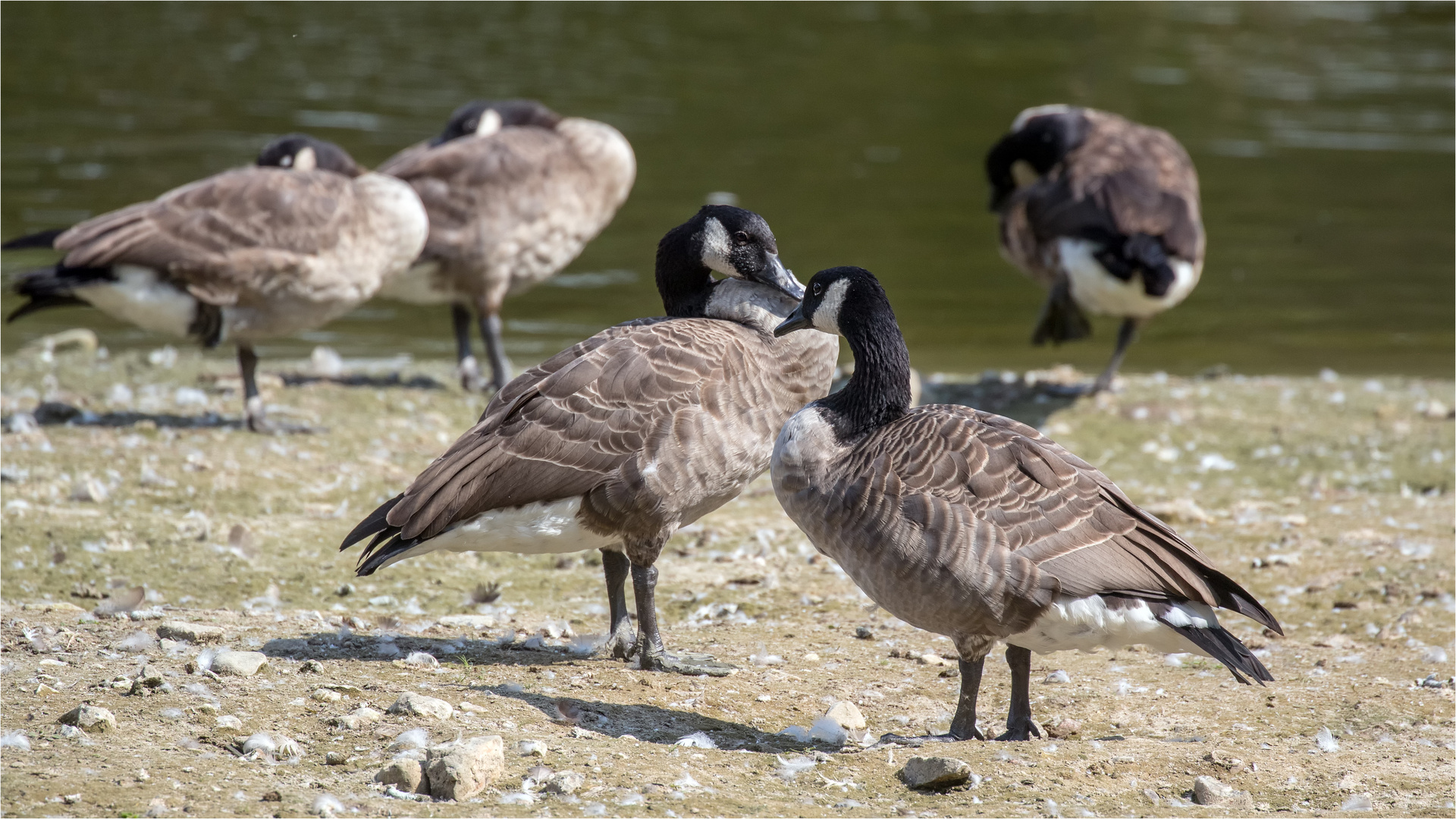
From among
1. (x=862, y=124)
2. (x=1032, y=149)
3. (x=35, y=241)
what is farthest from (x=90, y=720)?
(x=862, y=124)

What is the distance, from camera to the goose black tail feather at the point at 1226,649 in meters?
4.43

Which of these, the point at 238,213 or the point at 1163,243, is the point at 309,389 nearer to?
the point at 238,213

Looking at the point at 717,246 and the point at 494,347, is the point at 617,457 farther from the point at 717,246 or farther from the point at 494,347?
the point at 494,347

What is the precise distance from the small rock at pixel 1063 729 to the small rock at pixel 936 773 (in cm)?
83

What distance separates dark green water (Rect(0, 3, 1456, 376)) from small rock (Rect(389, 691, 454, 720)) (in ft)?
25.8

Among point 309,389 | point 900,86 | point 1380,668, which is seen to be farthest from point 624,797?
point 900,86

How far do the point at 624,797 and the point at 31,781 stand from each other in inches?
64.0

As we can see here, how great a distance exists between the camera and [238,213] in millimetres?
8578

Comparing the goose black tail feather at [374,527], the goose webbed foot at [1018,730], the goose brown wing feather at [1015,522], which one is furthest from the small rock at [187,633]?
the goose webbed foot at [1018,730]

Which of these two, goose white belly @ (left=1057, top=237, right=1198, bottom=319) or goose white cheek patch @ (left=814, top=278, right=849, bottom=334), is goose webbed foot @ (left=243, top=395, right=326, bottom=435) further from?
goose white belly @ (left=1057, top=237, right=1198, bottom=319)

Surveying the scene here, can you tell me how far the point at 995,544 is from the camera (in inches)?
183

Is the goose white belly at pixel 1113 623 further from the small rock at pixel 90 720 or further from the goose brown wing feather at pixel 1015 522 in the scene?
the small rock at pixel 90 720

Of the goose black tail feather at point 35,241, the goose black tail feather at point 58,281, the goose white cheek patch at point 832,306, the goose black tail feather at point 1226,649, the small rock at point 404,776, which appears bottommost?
the small rock at point 404,776

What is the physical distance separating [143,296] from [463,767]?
5.50 metres
